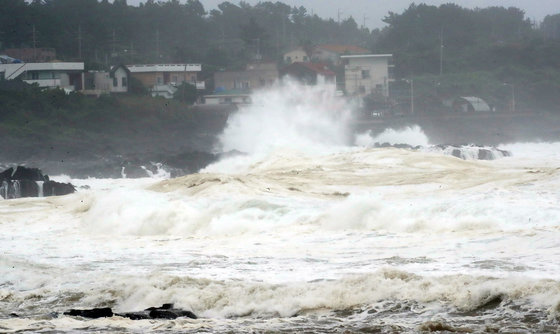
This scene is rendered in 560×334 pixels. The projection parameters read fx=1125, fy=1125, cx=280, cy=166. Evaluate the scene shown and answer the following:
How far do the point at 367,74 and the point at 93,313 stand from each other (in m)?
62.5

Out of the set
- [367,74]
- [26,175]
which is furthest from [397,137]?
[26,175]

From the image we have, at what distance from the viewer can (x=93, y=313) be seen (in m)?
13.9

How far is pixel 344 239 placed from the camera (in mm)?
19281

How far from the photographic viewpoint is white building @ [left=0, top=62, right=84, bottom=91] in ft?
207

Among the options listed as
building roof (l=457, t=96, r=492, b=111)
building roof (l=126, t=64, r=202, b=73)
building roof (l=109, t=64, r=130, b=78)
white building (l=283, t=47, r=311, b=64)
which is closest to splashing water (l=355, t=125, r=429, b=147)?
building roof (l=457, t=96, r=492, b=111)

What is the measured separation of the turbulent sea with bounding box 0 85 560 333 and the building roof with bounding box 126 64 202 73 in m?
40.2

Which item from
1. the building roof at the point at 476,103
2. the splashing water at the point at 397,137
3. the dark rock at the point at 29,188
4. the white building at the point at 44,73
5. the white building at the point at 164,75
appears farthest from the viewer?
the building roof at the point at 476,103

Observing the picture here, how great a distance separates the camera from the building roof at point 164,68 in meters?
70.2

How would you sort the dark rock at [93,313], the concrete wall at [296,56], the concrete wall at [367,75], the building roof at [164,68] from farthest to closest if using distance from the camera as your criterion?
the concrete wall at [296,56]
the concrete wall at [367,75]
the building roof at [164,68]
the dark rock at [93,313]

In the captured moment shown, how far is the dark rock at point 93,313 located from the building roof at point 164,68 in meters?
56.9

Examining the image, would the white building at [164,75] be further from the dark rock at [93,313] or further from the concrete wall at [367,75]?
the dark rock at [93,313]

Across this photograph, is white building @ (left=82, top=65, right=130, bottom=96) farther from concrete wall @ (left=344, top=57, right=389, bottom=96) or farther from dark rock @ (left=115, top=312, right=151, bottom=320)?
dark rock @ (left=115, top=312, right=151, bottom=320)

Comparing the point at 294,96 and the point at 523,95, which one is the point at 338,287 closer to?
the point at 294,96

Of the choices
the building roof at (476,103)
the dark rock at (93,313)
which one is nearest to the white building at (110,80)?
the building roof at (476,103)
